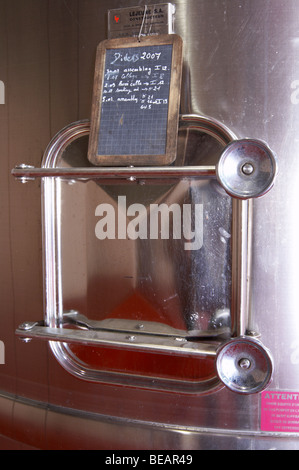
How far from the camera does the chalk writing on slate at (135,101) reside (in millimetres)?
708

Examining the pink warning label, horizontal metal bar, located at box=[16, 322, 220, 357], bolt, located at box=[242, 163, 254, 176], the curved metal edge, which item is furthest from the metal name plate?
the pink warning label

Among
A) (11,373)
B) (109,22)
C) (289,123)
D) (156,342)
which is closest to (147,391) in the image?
(156,342)

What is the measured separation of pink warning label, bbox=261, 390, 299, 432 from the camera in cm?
72

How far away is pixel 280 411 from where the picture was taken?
2.35 ft

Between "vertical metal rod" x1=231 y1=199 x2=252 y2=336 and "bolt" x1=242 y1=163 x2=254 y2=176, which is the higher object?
"bolt" x1=242 y1=163 x2=254 y2=176

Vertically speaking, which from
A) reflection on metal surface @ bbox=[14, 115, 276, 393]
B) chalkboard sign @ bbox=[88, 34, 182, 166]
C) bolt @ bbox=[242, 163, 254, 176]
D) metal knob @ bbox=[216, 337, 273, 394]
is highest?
chalkboard sign @ bbox=[88, 34, 182, 166]

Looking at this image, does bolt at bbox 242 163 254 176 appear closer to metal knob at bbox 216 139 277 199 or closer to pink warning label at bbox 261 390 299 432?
metal knob at bbox 216 139 277 199

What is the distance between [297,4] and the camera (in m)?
0.67

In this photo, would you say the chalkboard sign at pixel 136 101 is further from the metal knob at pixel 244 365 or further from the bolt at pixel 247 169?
the metal knob at pixel 244 365

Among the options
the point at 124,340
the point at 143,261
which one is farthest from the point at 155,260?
the point at 124,340

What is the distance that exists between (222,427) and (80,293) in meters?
0.37

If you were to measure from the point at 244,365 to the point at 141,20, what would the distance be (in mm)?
653

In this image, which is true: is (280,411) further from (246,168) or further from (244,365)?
(246,168)

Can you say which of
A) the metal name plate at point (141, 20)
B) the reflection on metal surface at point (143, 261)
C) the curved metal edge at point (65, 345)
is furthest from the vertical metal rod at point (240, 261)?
the metal name plate at point (141, 20)
